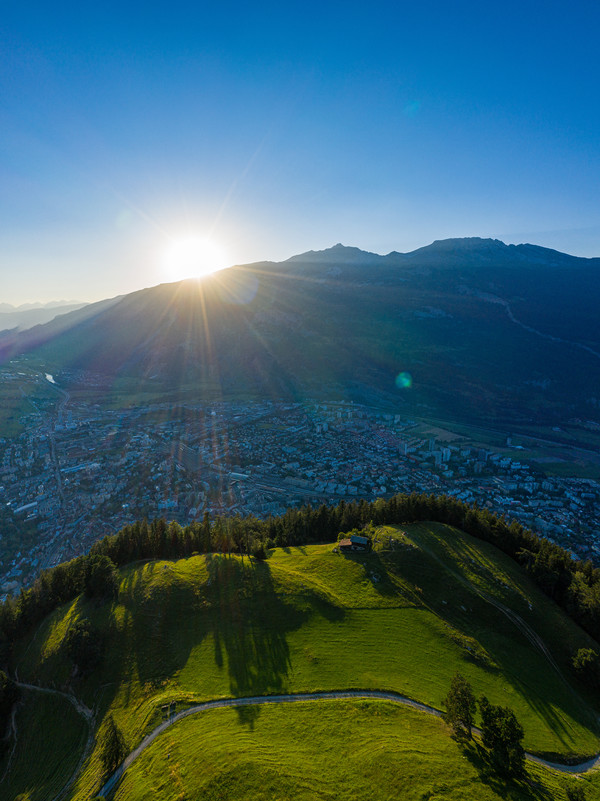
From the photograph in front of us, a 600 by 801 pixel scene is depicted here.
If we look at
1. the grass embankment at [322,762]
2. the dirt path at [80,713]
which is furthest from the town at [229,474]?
the grass embankment at [322,762]

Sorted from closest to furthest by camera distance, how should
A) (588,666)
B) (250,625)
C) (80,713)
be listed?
1. (80,713)
2. (588,666)
3. (250,625)

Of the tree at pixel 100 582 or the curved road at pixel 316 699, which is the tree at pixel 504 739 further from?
the tree at pixel 100 582

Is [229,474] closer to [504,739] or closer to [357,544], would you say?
[357,544]

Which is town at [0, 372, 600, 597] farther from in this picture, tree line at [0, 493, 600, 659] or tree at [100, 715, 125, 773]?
tree at [100, 715, 125, 773]

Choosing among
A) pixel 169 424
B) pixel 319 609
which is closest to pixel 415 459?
pixel 319 609

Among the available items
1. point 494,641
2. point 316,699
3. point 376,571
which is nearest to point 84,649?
point 316,699

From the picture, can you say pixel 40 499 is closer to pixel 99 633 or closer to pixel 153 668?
pixel 99 633
